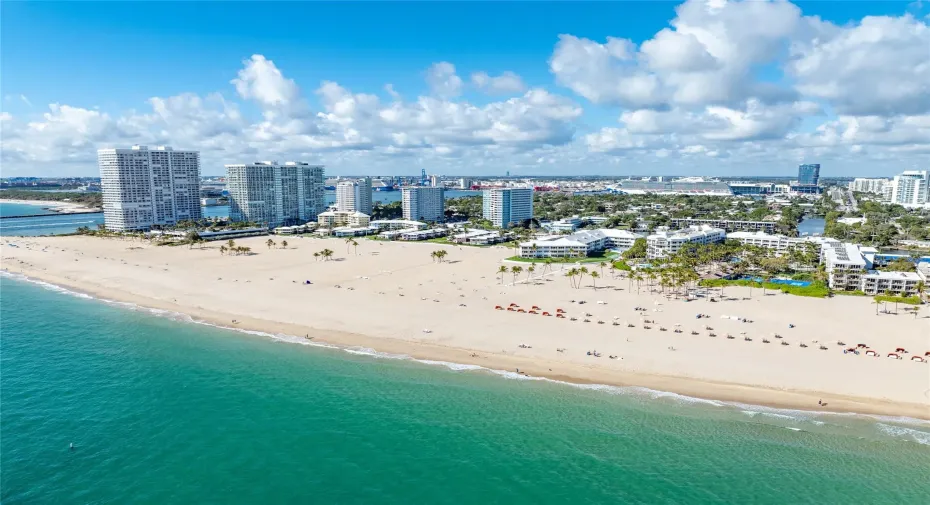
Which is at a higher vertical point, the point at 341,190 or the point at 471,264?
the point at 341,190

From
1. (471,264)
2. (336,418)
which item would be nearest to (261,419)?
(336,418)

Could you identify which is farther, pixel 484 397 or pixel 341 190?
pixel 341 190

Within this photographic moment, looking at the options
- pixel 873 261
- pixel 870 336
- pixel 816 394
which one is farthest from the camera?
pixel 873 261

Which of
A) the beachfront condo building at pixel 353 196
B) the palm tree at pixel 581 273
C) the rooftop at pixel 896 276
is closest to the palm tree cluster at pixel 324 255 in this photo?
the palm tree at pixel 581 273

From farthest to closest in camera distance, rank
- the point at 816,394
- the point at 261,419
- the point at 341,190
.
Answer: the point at 341,190 < the point at 816,394 < the point at 261,419

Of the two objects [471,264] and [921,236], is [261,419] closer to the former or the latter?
[471,264]

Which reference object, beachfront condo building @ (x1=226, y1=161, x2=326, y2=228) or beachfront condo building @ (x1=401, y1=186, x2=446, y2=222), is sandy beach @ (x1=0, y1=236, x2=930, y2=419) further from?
beachfront condo building @ (x1=401, y1=186, x2=446, y2=222)

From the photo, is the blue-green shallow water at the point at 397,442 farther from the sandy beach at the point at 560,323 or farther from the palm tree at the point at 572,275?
the palm tree at the point at 572,275
